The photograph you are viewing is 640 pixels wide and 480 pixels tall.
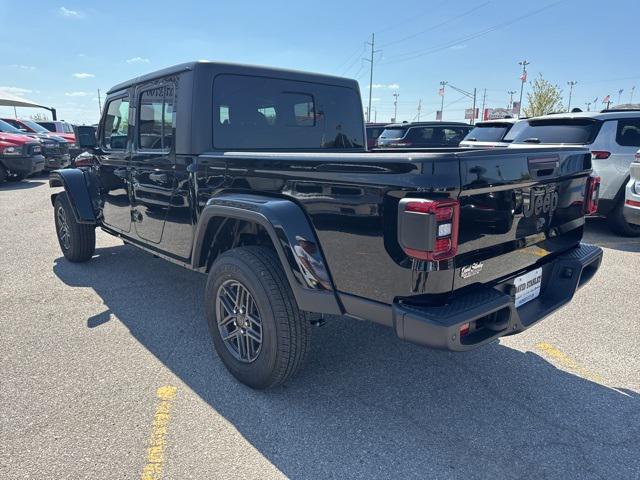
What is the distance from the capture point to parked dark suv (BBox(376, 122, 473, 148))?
44.7 feet

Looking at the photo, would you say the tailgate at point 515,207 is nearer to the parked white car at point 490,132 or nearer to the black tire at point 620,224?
the black tire at point 620,224

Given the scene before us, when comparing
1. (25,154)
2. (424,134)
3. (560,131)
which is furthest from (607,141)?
(25,154)

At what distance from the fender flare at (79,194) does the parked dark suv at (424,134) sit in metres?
9.67

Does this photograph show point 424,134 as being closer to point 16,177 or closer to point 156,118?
point 156,118

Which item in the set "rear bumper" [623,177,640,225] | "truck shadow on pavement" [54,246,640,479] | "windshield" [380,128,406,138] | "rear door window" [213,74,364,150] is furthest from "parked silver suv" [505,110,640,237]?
"windshield" [380,128,406,138]

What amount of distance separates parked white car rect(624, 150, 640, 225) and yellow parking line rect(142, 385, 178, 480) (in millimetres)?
5776

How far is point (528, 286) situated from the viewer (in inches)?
100

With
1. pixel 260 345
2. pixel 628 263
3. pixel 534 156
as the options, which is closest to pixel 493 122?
pixel 628 263

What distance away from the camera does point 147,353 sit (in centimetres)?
330

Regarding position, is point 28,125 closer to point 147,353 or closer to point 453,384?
point 147,353

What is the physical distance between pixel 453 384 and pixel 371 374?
0.53 m

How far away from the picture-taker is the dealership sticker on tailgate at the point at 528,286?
8.11 ft

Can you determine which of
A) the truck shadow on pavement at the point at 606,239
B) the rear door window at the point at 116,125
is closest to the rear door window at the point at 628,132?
the truck shadow on pavement at the point at 606,239

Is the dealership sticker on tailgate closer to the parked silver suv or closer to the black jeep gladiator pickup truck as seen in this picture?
the black jeep gladiator pickup truck
